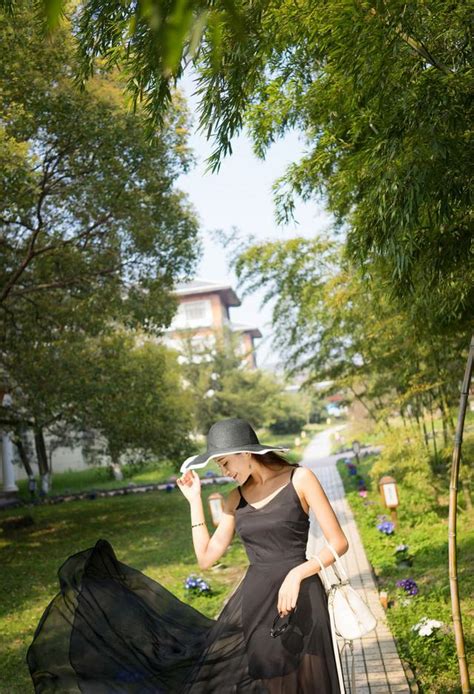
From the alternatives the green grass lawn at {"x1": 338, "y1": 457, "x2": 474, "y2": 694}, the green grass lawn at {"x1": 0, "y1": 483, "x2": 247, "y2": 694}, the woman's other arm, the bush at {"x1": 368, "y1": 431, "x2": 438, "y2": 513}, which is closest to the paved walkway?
the green grass lawn at {"x1": 338, "y1": 457, "x2": 474, "y2": 694}

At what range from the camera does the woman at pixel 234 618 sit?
307 centimetres

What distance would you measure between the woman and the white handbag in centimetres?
4

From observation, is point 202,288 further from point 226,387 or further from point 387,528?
point 387,528

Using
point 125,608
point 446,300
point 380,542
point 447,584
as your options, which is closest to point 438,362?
point 380,542

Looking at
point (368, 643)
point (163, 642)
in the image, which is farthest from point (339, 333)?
point (163, 642)

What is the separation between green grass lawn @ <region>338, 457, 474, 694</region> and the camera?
5422 mm

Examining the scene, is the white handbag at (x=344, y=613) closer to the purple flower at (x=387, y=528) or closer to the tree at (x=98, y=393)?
the purple flower at (x=387, y=528)

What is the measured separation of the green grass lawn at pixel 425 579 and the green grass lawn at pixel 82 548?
1.89 m

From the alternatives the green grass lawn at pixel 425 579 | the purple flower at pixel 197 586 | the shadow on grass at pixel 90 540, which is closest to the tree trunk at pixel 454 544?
the green grass lawn at pixel 425 579

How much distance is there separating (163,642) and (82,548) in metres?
11.2

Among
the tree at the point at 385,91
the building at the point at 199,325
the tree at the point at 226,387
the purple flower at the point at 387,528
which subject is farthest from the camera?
the building at the point at 199,325

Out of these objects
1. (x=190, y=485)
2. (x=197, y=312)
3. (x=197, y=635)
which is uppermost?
(x=197, y=312)

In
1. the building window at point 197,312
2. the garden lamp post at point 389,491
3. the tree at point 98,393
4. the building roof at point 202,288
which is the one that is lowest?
the garden lamp post at point 389,491

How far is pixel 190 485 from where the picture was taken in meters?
3.29
